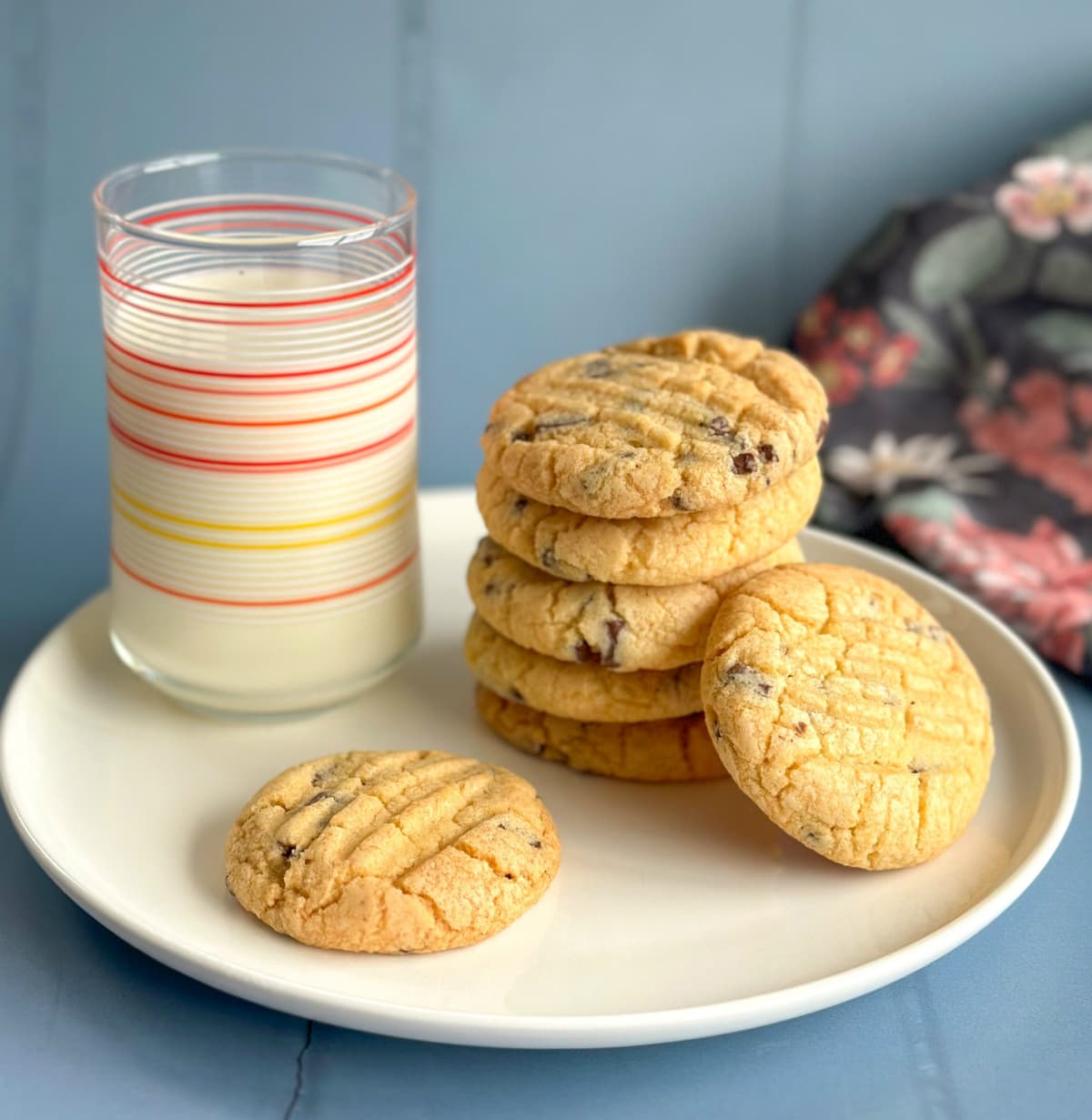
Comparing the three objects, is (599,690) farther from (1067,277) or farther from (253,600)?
(1067,277)

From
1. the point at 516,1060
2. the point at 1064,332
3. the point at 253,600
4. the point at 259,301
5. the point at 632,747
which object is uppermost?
the point at 259,301

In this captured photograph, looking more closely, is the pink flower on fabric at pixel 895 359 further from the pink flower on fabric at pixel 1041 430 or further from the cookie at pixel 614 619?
the cookie at pixel 614 619

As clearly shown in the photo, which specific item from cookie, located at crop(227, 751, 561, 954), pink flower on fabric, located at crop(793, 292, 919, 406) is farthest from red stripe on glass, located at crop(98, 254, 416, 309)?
pink flower on fabric, located at crop(793, 292, 919, 406)

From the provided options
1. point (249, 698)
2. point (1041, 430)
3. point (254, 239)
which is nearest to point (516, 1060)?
point (249, 698)

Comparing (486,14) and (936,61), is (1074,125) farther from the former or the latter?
(486,14)

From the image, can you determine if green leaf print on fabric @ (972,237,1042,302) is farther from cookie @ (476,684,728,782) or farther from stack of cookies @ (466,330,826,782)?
cookie @ (476,684,728,782)

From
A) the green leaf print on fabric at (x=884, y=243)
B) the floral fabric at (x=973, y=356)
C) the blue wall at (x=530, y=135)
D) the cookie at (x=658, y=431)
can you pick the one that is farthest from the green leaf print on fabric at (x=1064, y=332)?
the cookie at (x=658, y=431)

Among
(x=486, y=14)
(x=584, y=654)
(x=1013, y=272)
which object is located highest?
(x=486, y=14)

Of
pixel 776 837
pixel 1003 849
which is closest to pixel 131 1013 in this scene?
pixel 776 837
